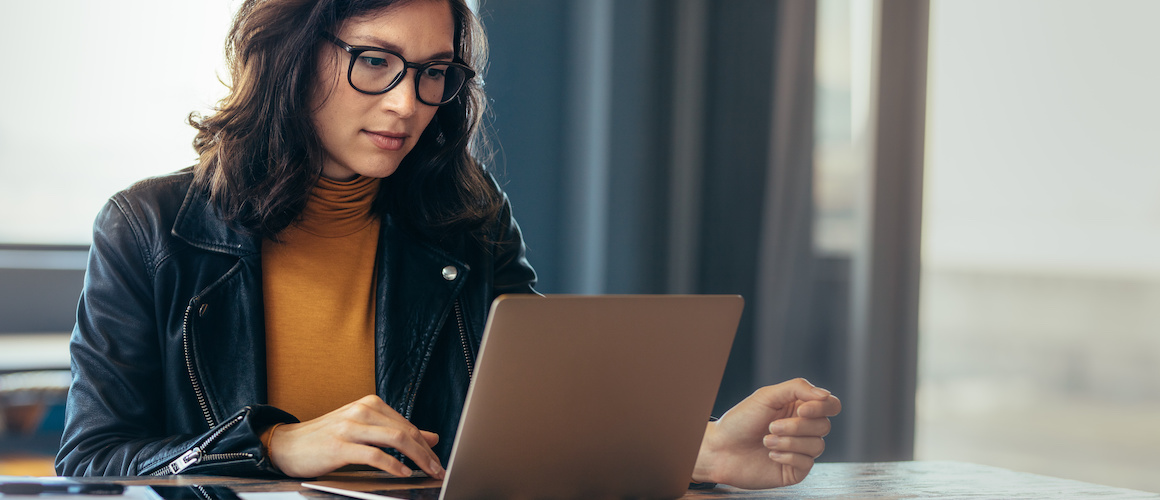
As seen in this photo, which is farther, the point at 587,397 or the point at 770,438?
the point at 770,438

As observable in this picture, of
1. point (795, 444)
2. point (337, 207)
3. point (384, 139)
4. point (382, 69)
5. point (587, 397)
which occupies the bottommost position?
point (795, 444)

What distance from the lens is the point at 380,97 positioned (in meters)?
1.29

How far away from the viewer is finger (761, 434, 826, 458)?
1.01 m

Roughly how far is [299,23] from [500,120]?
4.24ft

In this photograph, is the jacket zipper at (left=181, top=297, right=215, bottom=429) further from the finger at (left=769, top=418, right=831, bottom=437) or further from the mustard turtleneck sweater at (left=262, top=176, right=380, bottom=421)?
the finger at (left=769, top=418, right=831, bottom=437)

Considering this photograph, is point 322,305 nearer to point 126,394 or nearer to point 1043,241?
point 126,394

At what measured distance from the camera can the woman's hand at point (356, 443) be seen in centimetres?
90

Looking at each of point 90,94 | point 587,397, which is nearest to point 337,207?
point 587,397

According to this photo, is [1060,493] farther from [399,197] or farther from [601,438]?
[399,197]

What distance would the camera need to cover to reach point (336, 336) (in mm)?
1363

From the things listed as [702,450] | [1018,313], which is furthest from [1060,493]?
[1018,313]

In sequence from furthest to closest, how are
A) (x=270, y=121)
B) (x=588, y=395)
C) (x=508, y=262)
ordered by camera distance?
(x=508, y=262) → (x=270, y=121) → (x=588, y=395)

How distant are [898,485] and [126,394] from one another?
38.7 inches

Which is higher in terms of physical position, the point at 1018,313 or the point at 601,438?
the point at 601,438
